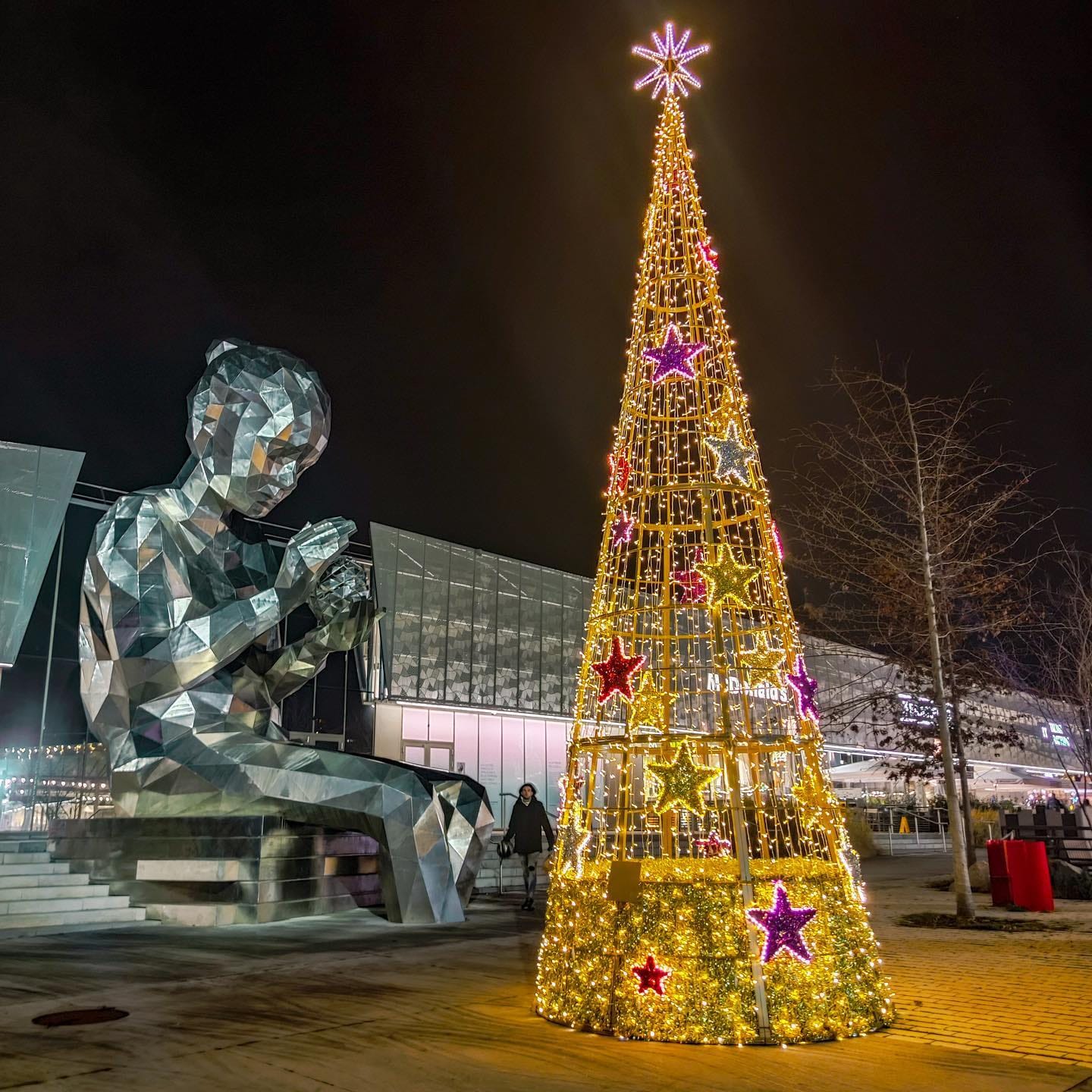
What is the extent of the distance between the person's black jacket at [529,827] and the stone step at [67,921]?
4.65 metres

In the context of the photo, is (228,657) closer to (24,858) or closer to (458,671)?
(24,858)

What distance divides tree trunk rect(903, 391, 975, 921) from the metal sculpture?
5543mm

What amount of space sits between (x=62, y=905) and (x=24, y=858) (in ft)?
4.70

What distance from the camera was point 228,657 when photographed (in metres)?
11.8

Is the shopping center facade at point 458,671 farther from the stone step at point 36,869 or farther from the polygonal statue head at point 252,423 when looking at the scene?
the polygonal statue head at point 252,423

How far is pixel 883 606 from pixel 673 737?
9.38 meters

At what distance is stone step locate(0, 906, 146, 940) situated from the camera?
33.9 feet

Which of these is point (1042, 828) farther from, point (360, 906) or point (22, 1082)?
point (22, 1082)

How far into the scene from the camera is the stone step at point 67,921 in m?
A: 10.3

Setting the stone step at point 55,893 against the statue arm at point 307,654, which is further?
the statue arm at point 307,654

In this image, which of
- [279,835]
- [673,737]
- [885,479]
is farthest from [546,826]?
[673,737]

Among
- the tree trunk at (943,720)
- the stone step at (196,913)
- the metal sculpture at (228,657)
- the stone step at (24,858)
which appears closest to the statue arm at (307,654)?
the metal sculpture at (228,657)

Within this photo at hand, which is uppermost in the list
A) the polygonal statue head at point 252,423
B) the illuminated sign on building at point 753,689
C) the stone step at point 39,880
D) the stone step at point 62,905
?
the polygonal statue head at point 252,423

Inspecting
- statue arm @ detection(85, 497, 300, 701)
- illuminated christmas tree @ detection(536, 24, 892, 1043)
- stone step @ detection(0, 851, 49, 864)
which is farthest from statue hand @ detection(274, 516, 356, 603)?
illuminated christmas tree @ detection(536, 24, 892, 1043)
